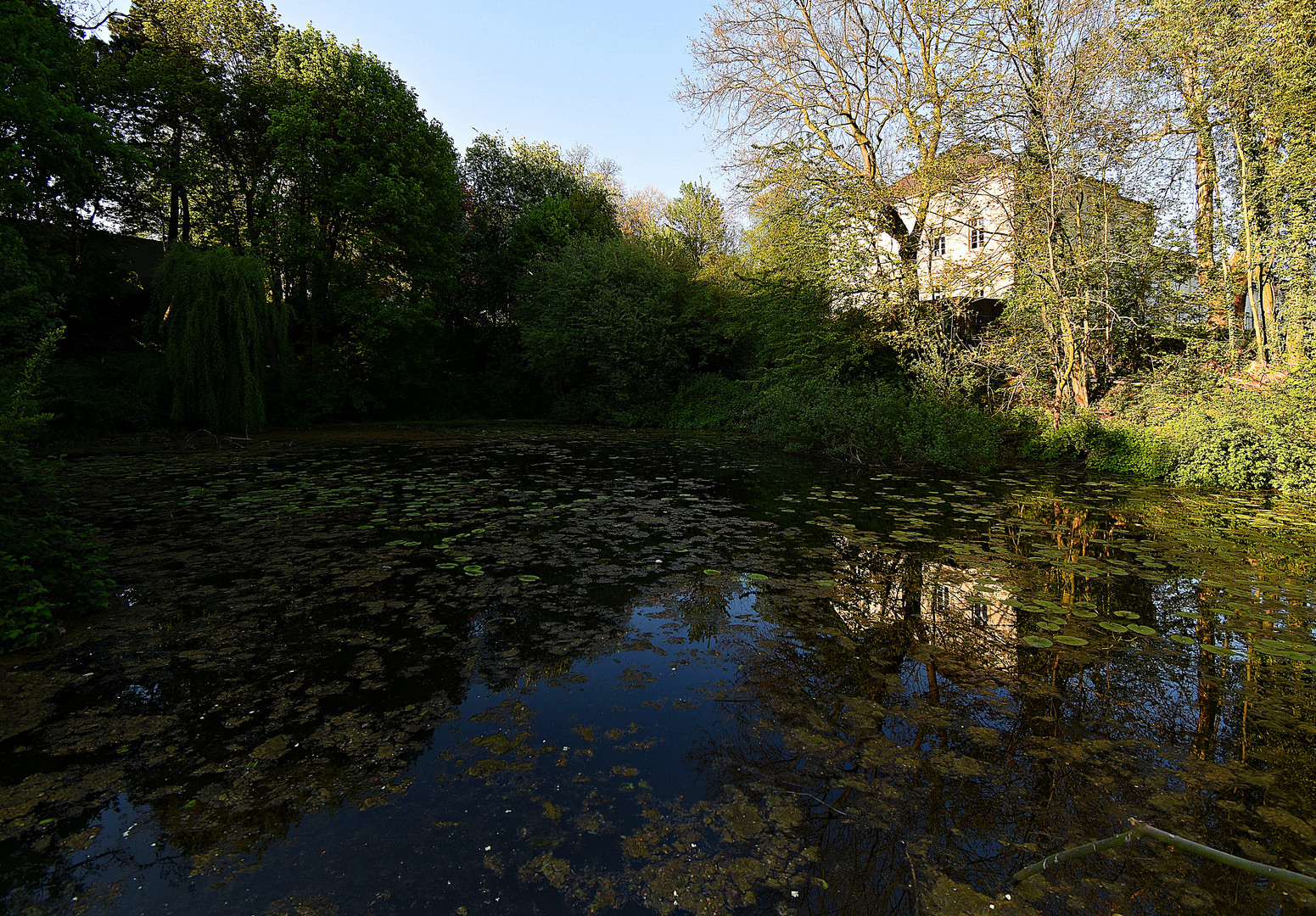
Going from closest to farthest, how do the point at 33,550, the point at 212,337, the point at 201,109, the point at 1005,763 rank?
the point at 1005,763 < the point at 33,550 < the point at 212,337 < the point at 201,109

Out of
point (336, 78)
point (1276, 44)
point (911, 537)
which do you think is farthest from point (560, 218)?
point (911, 537)

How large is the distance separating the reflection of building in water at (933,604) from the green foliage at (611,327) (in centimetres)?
1759

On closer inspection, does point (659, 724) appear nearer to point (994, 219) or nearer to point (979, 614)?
point (979, 614)

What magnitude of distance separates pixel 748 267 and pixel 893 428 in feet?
47.8

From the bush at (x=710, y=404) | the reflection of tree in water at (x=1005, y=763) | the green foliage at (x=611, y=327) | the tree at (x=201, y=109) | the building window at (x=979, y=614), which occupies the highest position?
→ the tree at (x=201, y=109)

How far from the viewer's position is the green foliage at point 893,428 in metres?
11.4

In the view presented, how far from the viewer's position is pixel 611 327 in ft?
71.1

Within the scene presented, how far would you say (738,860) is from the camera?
2092mm

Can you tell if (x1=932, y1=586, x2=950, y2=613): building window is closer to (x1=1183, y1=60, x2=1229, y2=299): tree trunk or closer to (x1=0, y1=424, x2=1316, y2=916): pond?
(x1=0, y1=424, x2=1316, y2=916): pond

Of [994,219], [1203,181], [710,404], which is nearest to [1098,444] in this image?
[1203,181]

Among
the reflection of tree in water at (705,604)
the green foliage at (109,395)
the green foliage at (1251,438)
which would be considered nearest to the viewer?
the reflection of tree in water at (705,604)

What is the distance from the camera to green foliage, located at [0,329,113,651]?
3.60 metres

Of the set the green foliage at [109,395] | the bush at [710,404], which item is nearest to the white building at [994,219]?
the bush at [710,404]

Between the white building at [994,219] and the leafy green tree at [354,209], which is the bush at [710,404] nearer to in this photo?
the white building at [994,219]
